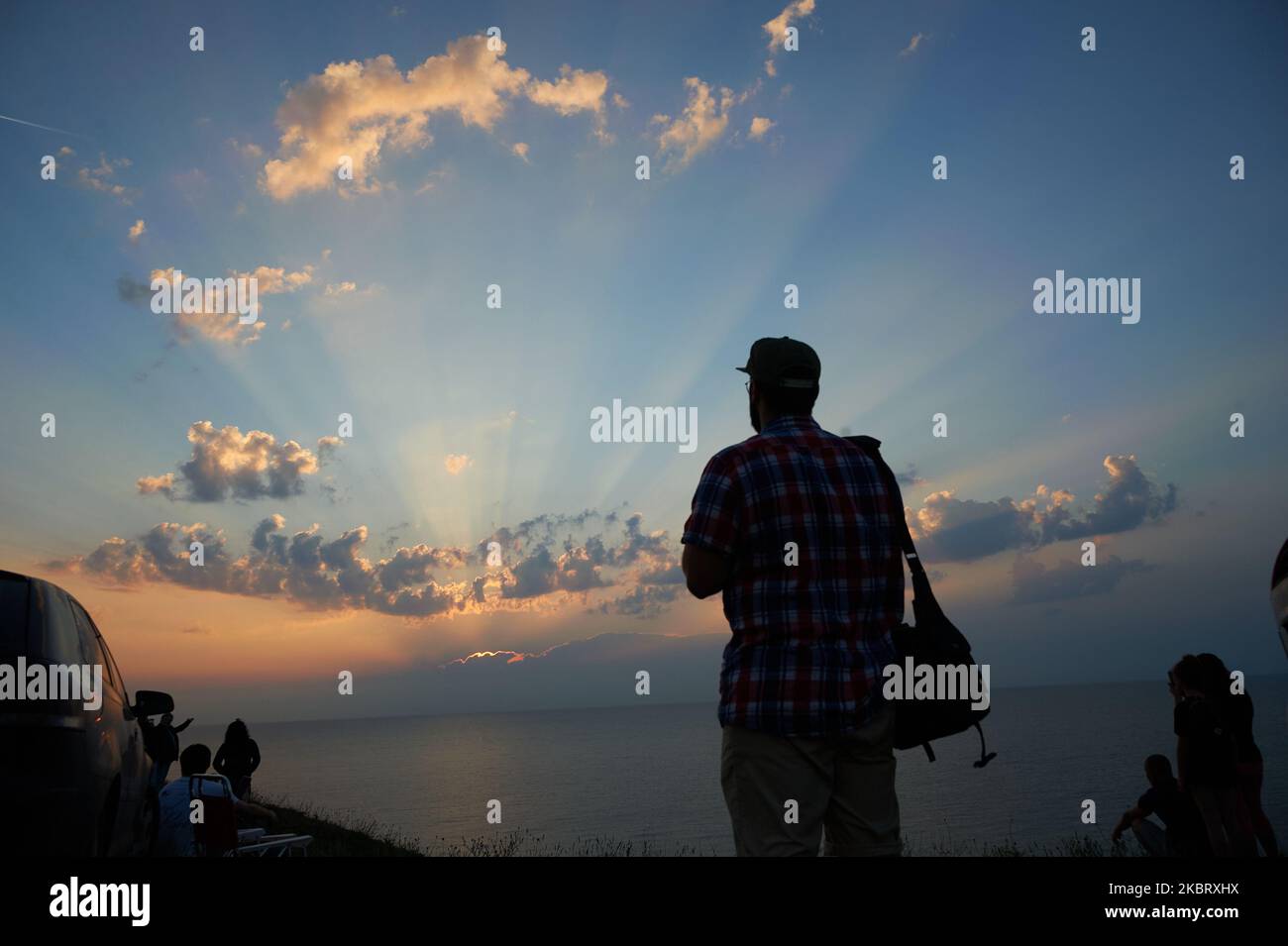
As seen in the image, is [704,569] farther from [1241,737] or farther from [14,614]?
[1241,737]

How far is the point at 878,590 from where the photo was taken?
2.98 m

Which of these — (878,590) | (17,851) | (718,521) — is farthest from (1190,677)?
(17,851)

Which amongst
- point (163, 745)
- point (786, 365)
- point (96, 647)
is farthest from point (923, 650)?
point (163, 745)

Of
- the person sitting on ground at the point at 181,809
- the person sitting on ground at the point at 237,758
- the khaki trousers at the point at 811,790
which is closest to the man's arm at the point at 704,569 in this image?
the khaki trousers at the point at 811,790

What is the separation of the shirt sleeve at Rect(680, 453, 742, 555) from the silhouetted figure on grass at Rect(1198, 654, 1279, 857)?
552 centimetres

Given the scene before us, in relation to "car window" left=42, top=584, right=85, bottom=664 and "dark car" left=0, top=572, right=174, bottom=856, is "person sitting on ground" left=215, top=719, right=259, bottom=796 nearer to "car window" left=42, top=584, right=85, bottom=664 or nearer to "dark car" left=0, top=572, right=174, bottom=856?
"dark car" left=0, top=572, right=174, bottom=856

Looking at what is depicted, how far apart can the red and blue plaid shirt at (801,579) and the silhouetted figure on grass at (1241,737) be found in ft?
16.8

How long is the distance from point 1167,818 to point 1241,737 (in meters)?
1.78

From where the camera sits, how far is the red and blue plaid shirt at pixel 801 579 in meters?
2.76

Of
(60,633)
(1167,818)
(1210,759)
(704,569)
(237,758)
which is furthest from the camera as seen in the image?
(237,758)

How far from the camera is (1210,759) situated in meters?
6.91

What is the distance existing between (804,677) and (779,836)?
471mm
